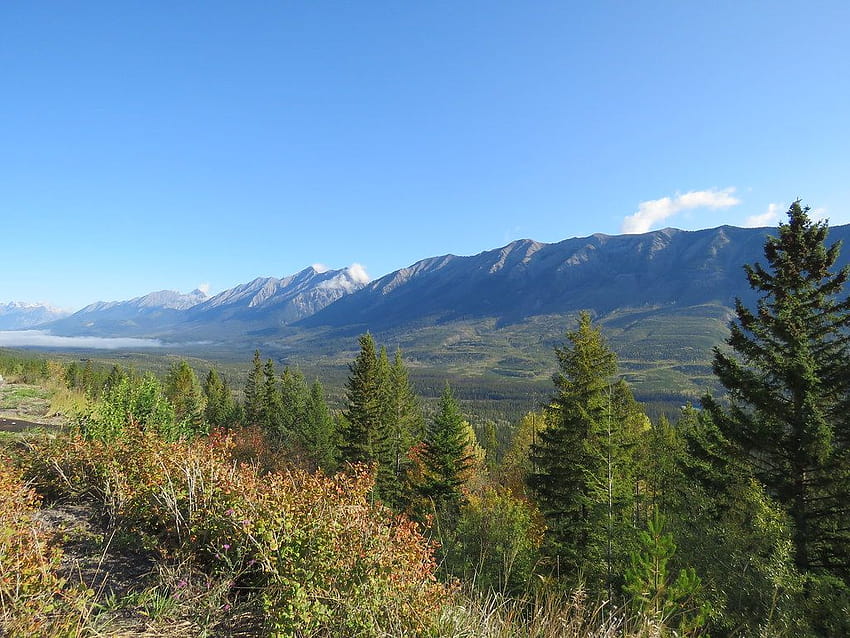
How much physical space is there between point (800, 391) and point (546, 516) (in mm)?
10239

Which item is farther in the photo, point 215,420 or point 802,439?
point 215,420

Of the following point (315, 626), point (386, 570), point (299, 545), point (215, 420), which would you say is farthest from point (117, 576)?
point (215, 420)

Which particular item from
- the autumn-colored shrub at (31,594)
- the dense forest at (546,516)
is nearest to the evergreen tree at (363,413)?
the dense forest at (546,516)

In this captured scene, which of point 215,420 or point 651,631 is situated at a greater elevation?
point 651,631

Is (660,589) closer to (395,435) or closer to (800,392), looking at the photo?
(800,392)

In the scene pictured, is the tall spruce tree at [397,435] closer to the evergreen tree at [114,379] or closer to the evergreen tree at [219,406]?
the evergreen tree at [114,379]

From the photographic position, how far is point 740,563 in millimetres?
9562

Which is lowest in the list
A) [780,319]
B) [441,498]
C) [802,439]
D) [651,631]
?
[441,498]

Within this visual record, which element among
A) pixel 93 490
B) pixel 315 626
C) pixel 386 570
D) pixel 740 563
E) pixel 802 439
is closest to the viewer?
pixel 315 626

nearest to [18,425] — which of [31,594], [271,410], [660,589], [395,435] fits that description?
[31,594]

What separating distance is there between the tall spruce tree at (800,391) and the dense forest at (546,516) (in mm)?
54

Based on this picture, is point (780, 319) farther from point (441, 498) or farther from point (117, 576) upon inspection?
point (441, 498)

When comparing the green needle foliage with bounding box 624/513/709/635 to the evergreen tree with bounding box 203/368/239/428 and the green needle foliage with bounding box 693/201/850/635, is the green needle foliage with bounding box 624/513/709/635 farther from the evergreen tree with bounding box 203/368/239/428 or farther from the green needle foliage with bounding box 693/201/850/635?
the evergreen tree with bounding box 203/368/239/428

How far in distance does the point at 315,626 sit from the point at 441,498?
1107 inches
